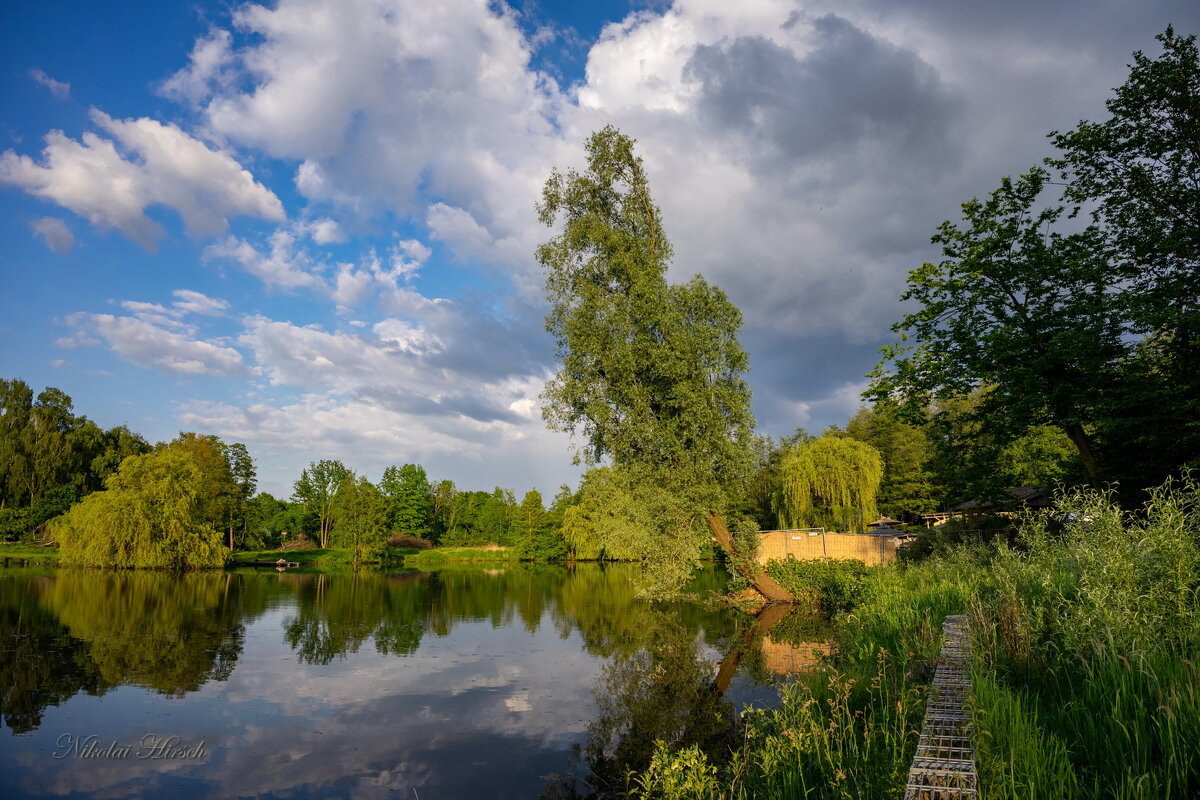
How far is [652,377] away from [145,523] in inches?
1442

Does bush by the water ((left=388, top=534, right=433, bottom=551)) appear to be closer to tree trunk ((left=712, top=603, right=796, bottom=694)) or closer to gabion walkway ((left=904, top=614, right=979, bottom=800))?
tree trunk ((left=712, top=603, right=796, bottom=694))

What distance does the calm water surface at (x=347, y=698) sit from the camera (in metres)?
7.99

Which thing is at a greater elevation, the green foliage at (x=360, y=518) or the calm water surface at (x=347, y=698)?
the green foliage at (x=360, y=518)

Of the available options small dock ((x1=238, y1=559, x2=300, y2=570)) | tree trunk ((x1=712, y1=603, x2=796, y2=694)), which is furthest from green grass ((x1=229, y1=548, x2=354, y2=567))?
tree trunk ((x1=712, y1=603, x2=796, y2=694))

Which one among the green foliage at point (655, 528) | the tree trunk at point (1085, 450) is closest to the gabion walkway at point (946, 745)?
the green foliage at point (655, 528)

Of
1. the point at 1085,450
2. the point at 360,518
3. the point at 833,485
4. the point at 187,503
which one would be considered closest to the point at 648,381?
the point at 1085,450

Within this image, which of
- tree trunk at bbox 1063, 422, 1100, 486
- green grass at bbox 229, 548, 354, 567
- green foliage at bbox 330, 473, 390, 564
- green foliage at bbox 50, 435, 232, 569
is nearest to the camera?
tree trunk at bbox 1063, 422, 1100, 486

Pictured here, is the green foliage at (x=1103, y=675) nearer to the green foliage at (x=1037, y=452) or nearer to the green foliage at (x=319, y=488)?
the green foliage at (x=1037, y=452)

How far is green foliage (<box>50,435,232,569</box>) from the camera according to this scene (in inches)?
1518

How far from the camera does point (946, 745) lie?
4.18m

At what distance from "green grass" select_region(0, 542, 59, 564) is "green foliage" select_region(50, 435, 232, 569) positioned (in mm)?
4629

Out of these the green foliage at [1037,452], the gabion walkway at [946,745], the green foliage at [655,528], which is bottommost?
the gabion walkway at [946,745]

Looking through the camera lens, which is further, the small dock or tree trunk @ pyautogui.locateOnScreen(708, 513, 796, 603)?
the small dock

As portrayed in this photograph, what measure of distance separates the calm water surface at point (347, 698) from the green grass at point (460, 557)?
3774cm
